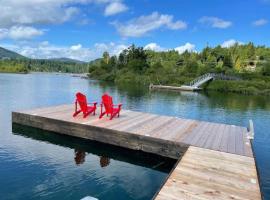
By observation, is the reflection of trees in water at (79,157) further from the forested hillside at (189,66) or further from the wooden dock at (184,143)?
the forested hillside at (189,66)

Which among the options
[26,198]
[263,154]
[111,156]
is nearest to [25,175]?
[26,198]

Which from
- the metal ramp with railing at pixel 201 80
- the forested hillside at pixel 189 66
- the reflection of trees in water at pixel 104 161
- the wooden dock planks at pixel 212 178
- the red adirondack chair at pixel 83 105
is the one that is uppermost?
the forested hillside at pixel 189 66

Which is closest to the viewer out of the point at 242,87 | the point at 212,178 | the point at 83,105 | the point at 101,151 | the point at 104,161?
the point at 212,178

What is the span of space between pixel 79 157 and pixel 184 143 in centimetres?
305

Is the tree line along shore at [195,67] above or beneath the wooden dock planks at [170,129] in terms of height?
above

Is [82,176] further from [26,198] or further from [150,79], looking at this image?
[150,79]

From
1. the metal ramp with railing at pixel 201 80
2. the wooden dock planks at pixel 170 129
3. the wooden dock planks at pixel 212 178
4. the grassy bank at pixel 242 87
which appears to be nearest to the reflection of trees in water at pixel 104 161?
the wooden dock planks at pixel 170 129

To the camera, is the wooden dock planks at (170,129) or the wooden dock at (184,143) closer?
the wooden dock at (184,143)

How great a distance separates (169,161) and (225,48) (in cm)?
5941

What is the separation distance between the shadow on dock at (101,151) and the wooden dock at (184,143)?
267 millimetres

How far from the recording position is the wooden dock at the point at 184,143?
4.83 m

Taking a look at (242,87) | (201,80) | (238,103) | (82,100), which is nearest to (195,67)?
(201,80)

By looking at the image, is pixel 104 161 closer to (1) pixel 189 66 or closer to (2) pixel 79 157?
(2) pixel 79 157

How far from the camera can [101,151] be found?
8.75 metres
